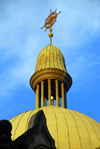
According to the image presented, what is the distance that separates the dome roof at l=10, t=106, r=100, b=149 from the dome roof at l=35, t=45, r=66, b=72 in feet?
29.8

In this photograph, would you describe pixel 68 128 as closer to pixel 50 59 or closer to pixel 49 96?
pixel 49 96

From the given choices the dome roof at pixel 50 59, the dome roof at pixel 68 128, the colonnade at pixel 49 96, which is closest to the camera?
the dome roof at pixel 68 128

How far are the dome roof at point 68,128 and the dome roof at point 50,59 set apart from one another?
9.07 m

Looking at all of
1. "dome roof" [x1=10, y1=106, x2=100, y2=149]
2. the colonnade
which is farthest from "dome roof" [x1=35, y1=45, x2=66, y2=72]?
"dome roof" [x1=10, y1=106, x2=100, y2=149]

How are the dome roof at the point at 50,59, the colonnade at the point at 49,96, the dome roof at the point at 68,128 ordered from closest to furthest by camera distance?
the dome roof at the point at 68,128 < the colonnade at the point at 49,96 < the dome roof at the point at 50,59

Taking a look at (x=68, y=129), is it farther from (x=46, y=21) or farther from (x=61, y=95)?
(x=46, y=21)

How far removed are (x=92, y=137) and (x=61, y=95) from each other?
1191 cm

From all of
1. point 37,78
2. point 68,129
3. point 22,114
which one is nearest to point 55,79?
point 37,78

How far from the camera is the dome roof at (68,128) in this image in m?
29.0

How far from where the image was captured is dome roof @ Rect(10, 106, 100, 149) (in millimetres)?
29016

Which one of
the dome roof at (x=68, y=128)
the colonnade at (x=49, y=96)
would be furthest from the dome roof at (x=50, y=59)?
the dome roof at (x=68, y=128)

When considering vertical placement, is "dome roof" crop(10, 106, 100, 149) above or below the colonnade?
below

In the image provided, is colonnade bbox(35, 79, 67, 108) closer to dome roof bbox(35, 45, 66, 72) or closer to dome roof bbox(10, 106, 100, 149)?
dome roof bbox(35, 45, 66, 72)

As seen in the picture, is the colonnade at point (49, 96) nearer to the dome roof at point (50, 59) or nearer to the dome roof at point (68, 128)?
the dome roof at point (50, 59)
